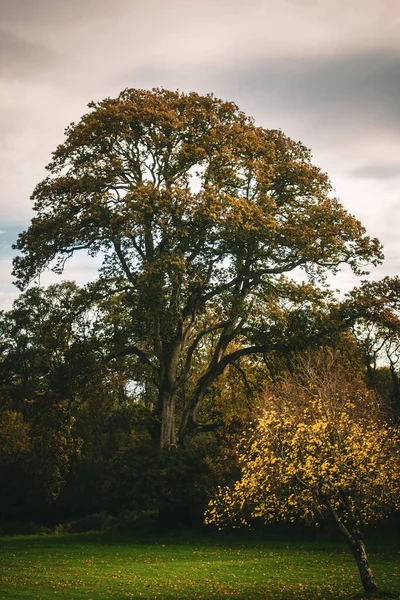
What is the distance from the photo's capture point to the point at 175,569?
22438 millimetres

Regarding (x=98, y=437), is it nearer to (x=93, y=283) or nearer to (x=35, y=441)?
(x=35, y=441)

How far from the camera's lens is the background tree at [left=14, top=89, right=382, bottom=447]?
28.9 meters

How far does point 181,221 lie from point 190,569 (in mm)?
14748

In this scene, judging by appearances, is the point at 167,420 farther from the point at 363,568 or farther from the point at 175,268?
the point at 363,568

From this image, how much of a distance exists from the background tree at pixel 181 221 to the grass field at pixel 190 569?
6.91 metres

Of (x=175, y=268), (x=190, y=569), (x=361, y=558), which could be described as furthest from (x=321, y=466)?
(x=175, y=268)

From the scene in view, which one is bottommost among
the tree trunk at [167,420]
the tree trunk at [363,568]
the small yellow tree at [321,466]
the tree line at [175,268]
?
the tree trunk at [363,568]

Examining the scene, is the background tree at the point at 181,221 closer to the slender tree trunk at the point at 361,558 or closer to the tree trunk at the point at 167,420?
the tree trunk at the point at 167,420

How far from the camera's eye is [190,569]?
22266mm

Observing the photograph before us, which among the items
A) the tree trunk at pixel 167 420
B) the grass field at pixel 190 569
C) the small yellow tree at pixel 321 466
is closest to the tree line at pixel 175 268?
the tree trunk at pixel 167 420

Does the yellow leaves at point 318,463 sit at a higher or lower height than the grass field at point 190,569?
higher

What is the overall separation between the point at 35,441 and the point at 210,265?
11.8 metres

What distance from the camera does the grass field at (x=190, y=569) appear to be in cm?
1739

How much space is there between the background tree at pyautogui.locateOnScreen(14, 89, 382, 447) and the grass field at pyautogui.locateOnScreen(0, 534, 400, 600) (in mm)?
6906
